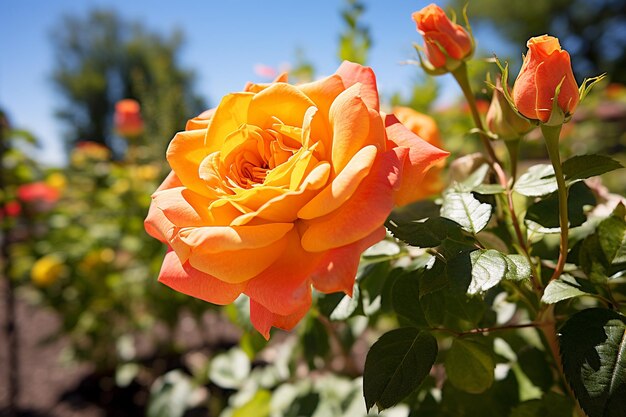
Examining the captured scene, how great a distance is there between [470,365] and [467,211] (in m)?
0.13

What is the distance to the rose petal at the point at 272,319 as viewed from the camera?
32 cm

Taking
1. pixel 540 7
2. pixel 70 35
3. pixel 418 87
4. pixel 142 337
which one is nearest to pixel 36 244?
pixel 142 337

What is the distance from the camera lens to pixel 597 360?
0.94 feet

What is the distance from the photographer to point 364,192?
31 cm

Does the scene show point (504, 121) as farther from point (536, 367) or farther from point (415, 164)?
point (536, 367)

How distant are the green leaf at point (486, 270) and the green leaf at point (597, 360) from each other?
0.07 meters

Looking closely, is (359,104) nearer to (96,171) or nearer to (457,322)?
(457,322)

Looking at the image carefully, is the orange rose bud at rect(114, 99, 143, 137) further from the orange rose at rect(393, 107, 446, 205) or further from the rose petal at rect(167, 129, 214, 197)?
the rose petal at rect(167, 129, 214, 197)

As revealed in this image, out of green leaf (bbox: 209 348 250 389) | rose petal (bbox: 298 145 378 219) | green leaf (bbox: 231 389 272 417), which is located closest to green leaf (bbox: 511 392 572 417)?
rose petal (bbox: 298 145 378 219)

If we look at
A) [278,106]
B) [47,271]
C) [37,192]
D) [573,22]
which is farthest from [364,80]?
[573,22]

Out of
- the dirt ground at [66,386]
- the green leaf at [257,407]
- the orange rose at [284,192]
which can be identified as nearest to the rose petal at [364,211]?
the orange rose at [284,192]

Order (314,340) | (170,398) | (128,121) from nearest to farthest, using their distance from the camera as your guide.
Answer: (314,340)
(170,398)
(128,121)

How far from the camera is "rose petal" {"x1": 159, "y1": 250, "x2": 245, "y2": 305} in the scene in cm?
34

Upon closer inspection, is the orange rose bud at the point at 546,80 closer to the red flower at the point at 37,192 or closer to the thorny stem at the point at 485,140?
the thorny stem at the point at 485,140
